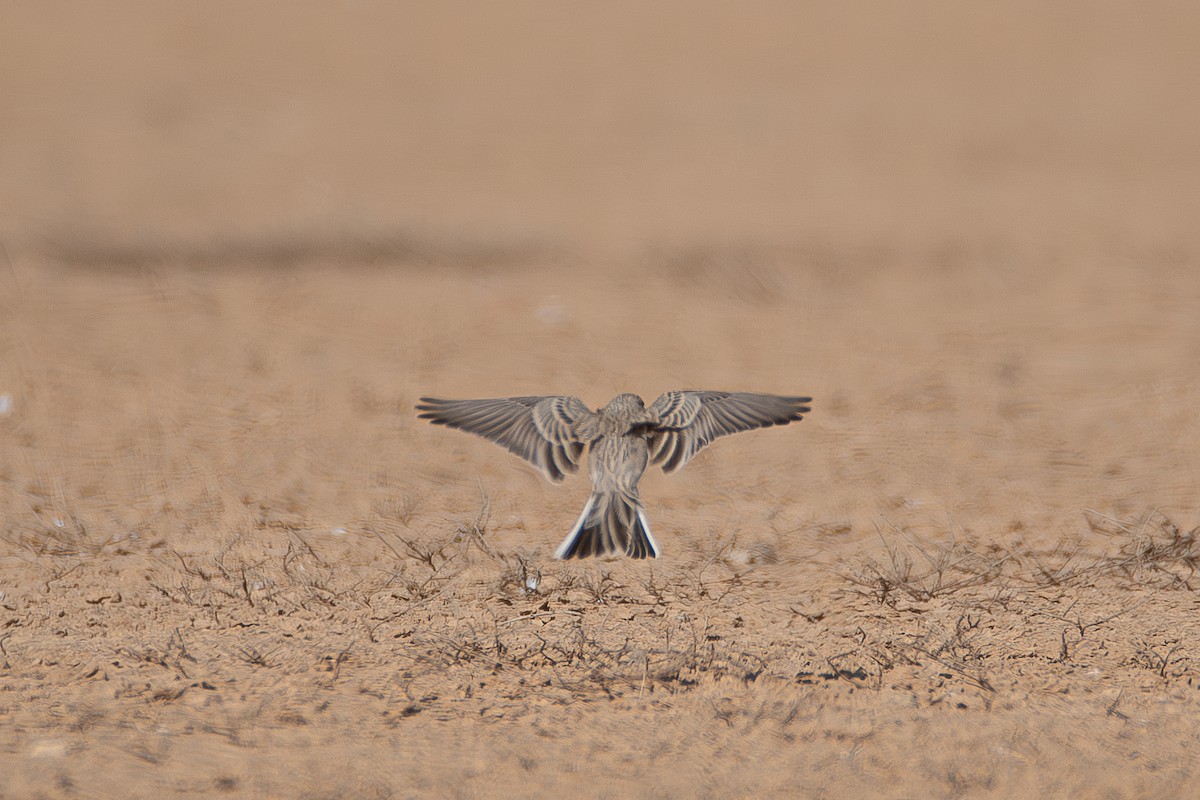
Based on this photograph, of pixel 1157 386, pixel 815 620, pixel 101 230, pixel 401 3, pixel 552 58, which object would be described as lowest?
pixel 815 620

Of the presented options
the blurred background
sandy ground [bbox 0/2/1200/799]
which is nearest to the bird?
sandy ground [bbox 0/2/1200/799]

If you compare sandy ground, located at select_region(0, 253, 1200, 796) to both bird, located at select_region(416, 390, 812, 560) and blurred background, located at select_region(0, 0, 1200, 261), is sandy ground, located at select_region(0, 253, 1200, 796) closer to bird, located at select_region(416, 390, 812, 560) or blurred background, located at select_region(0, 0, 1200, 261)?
bird, located at select_region(416, 390, 812, 560)

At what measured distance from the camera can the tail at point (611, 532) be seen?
5.41 m

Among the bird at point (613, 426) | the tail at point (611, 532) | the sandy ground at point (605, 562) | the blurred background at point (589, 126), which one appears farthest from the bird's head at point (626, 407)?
the blurred background at point (589, 126)

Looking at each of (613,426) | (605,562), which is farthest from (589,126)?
(605,562)

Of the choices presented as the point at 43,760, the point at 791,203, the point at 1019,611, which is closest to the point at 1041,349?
the point at 791,203

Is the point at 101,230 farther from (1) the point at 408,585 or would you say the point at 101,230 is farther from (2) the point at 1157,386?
(2) the point at 1157,386

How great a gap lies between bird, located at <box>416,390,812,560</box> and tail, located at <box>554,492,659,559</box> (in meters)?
0.05

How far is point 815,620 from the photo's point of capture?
212 inches

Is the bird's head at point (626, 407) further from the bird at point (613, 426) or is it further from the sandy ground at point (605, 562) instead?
the sandy ground at point (605, 562)

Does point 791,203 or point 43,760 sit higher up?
point 791,203

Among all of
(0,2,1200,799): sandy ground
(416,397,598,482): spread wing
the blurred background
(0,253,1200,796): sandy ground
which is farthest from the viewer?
the blurred background

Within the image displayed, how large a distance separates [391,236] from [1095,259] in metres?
5.64

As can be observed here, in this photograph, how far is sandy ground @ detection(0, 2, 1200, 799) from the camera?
14.8 ft
